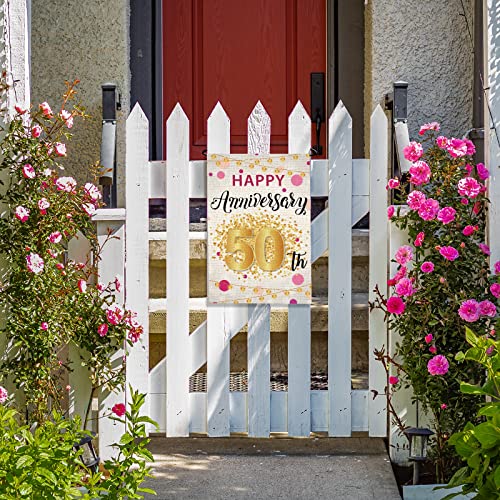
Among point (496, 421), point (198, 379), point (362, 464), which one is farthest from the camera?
point (198, 379)

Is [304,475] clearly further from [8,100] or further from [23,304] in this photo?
[8,100]

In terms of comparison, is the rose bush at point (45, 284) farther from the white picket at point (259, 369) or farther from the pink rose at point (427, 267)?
the pink rose at point (427, 267)

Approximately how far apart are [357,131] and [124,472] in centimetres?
306

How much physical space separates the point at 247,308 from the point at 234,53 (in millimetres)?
2320

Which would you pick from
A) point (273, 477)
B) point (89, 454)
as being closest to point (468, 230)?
point (273, 477)

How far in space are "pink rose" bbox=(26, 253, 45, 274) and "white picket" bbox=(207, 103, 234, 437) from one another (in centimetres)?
70

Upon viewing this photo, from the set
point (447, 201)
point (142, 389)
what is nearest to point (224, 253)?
point (142, 389)

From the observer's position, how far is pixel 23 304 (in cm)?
328

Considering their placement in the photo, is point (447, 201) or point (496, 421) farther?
point (447, 201)

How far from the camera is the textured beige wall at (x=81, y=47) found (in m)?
4.95

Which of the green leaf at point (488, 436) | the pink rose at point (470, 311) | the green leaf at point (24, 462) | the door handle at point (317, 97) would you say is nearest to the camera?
the green leaf at point (24, 462)

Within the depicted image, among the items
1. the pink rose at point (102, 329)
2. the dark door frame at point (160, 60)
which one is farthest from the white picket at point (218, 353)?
the dark door frame at point (160, 60)

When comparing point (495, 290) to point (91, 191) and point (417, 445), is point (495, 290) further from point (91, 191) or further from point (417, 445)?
point (91, 191)

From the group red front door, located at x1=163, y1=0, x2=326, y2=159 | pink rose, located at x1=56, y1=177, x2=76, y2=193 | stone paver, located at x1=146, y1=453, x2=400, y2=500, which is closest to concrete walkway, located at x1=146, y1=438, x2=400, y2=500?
stone paver, located at x1=146, y1=453, x2=400, y2=500
